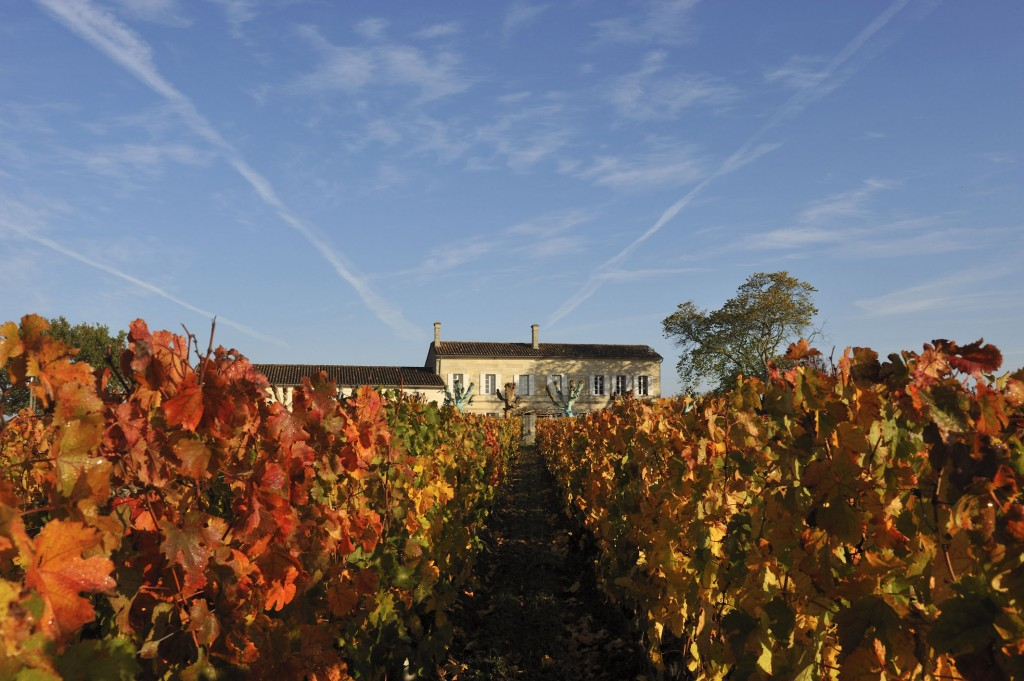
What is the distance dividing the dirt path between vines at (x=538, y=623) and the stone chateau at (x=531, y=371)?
126 feet

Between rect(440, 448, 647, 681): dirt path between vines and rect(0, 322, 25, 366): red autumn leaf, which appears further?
rect(440, 448, 647, 681): dirt path between vines

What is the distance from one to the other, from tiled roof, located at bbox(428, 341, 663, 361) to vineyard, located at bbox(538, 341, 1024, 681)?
1793 inches

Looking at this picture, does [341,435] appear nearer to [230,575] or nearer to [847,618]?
[230,575]

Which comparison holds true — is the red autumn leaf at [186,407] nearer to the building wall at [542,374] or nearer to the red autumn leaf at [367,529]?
the red autumn leaf at [367,529]

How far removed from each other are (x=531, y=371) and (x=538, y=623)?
145ft

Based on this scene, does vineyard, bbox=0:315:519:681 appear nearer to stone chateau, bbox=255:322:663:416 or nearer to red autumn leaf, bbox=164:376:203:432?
red autumn leaf, bbox=164:376:203:432

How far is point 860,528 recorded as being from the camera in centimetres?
225

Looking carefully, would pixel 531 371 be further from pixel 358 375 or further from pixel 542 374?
pixel 358 375

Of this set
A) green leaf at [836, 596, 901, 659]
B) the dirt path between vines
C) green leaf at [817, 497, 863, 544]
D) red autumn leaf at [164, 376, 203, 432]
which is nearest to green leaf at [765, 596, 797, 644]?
green leaf at [817, 497, 863, 544]

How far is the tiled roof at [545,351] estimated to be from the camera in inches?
1967

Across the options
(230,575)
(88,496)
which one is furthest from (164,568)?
(88,496)

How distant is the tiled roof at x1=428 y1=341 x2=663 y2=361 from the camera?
Result: 4997 cm

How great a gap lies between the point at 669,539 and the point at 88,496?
325 centimetres

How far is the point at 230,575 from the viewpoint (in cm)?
224
